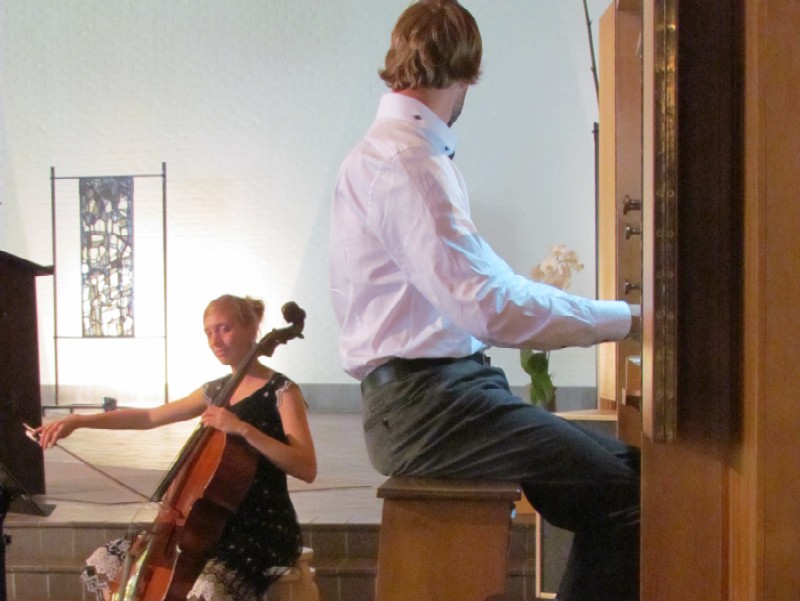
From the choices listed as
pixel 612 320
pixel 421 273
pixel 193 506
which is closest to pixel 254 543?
pixel 193 506

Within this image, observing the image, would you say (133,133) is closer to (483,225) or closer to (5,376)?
(483,225)

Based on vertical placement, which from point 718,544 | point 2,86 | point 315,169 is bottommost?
point 718,544

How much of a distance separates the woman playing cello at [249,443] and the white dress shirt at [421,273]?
0.83m

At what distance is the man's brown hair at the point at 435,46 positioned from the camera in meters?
1.63

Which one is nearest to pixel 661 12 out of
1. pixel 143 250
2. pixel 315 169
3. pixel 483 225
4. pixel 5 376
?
pixel 5 376

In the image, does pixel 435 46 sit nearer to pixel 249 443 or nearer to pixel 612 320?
pixel 612 320

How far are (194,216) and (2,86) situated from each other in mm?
1914

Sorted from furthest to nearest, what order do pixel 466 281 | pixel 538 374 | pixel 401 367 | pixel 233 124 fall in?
1. pixel 233 124
2. pixel 538 374
3. pixel 401 367
4. pixel 466 281

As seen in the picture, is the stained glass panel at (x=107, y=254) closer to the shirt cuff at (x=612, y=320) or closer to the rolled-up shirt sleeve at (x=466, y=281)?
the rolled-up shirt sleeve at (x=466, y=281)

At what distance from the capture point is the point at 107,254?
7586 mm

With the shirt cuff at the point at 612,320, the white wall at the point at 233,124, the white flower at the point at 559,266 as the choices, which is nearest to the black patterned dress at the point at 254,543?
A: the white flower at the point at 559,266

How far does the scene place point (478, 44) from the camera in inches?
66.1

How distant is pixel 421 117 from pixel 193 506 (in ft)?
3.63

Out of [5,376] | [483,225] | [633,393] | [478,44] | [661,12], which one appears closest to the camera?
[661,12]
